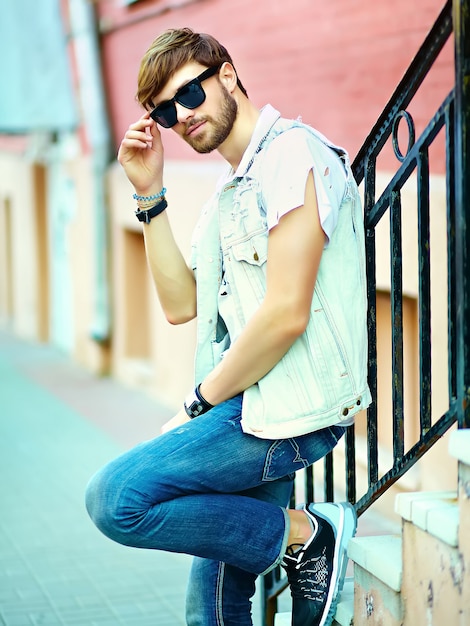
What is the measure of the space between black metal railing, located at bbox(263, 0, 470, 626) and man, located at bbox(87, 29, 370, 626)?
0.14 m

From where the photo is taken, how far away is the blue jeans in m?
2.70

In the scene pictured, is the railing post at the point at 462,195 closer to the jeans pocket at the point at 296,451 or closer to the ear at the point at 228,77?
the jeans pocket at the point at 296,451

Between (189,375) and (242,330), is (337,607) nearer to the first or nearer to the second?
(242,330)

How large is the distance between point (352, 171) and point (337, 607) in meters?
Answer: 1.20

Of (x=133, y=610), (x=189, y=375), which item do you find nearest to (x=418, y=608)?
(x=133, y=610)

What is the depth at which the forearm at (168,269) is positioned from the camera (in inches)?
126

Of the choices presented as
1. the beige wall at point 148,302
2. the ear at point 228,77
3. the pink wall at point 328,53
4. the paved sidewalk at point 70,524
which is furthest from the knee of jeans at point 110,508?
the beige wall at point 148,302

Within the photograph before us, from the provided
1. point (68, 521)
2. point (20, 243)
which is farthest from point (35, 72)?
point (68, 521)

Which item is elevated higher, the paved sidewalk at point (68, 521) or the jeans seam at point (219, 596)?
the jeans seam at point (219, 596)

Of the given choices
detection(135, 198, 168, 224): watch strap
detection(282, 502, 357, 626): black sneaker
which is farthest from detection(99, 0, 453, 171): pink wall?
detection(282, 502, 357, 626): black sneaker

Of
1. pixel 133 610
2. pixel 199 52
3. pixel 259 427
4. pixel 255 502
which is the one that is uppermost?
pixel 199 52

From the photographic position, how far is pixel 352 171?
302 cm

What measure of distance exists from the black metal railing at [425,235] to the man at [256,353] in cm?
14

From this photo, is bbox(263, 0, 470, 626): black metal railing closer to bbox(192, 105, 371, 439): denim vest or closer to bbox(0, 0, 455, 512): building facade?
bbox(192, 105, 371, 439): denim vest
